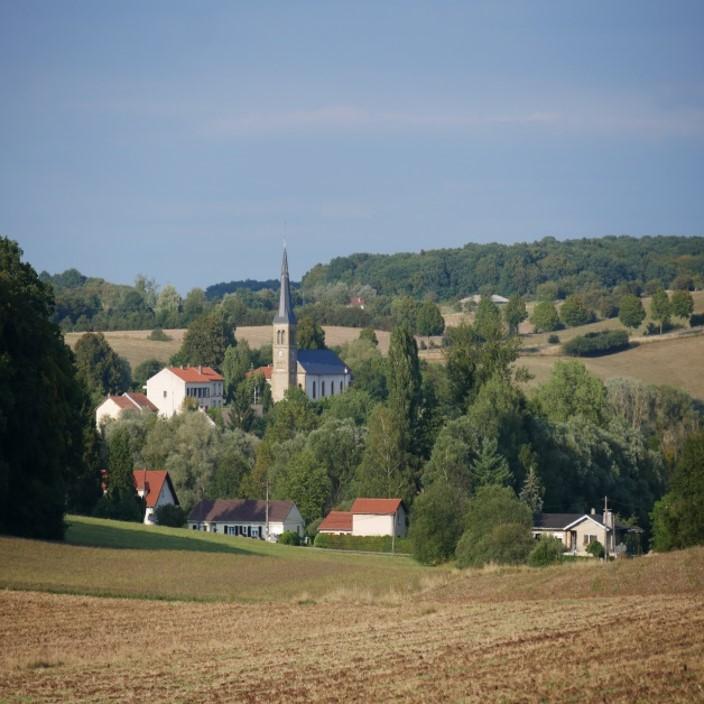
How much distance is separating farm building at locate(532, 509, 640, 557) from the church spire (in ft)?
249

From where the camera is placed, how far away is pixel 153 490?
271 ft

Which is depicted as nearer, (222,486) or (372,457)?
(372,457)

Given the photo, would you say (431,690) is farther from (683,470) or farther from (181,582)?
(683,470)

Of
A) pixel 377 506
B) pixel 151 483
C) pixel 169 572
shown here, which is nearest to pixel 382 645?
pixel 169 572

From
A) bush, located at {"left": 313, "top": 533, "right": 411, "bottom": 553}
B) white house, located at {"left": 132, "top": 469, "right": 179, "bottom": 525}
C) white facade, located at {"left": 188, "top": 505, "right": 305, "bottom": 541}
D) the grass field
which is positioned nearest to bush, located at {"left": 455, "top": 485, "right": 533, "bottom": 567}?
the grass field

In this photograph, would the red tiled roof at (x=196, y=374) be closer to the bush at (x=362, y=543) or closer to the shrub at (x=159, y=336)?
the shrub at (x=159, y=336)

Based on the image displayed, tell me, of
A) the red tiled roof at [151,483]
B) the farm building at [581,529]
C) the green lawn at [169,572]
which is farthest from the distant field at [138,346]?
the green lawn at [169,572]

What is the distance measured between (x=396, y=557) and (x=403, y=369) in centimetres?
1864

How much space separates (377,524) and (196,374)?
7347cm

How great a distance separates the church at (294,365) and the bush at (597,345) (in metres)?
23.6

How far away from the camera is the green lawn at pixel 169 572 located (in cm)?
4019

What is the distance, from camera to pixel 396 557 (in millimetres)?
70500

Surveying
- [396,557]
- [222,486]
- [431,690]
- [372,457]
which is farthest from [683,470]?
[431,690]

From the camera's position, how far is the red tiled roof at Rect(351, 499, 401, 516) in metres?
78.6
